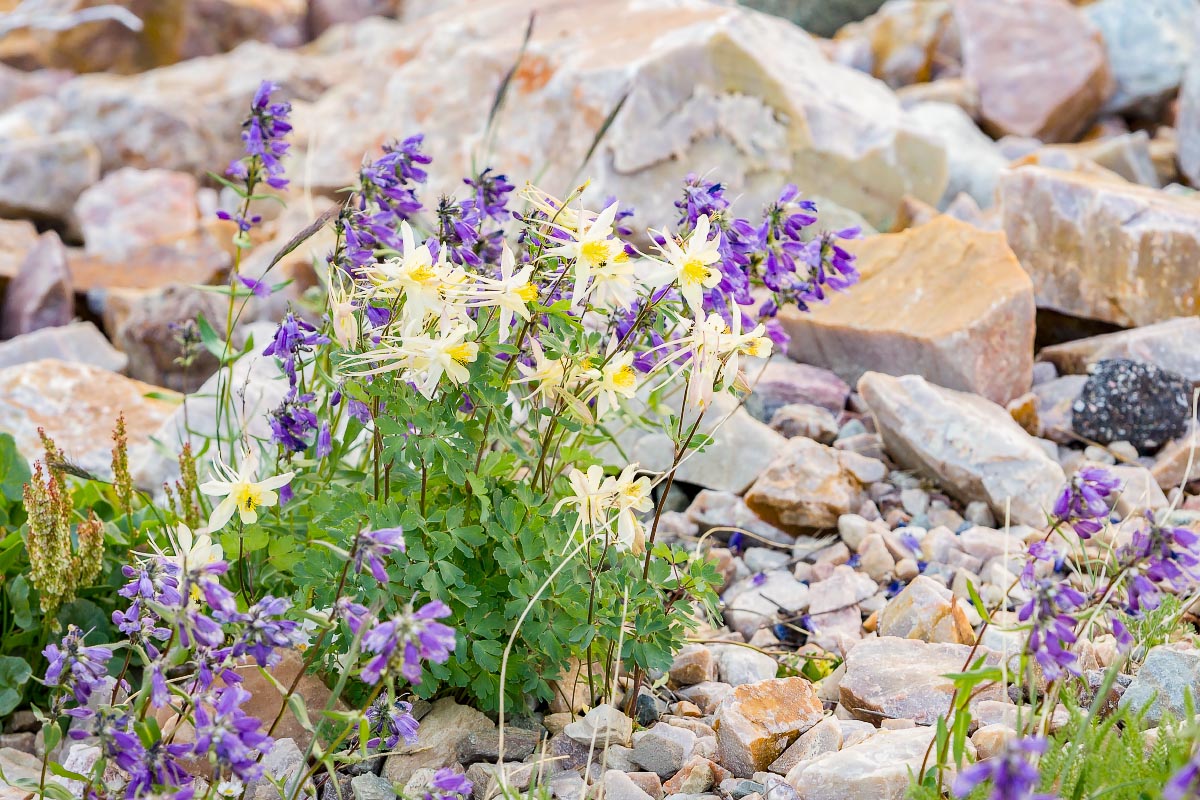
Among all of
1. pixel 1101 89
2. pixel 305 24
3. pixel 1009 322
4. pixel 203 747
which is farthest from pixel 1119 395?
pixel 305 24

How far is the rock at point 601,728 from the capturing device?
2168 mm

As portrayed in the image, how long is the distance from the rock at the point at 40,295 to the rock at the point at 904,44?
21.1 ft

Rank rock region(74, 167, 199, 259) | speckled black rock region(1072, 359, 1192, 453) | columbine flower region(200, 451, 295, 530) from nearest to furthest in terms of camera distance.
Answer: columbine flower region(200, 451, 295, 530), speckled black rock region(1072, 359, 1192, 453), rock region(74, 167, 199, 259)

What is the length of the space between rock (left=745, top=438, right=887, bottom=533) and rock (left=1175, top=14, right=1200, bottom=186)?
15.9 feet

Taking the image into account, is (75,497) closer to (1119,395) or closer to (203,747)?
(203,747)

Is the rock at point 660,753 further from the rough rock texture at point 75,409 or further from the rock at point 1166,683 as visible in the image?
the rough rock texture at point 75,409

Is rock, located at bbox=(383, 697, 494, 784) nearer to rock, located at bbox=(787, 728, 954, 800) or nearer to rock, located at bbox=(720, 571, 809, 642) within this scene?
rock, located at bbox=(787, 728, 954, 800)

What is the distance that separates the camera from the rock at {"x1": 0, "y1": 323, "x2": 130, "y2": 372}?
504 cm

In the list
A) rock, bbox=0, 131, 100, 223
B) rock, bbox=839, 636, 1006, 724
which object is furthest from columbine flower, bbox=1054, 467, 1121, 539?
rock, bbox=0, 131, 100, 223

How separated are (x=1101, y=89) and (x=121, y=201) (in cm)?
692

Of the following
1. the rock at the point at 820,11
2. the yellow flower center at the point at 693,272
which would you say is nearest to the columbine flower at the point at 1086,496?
the yellow flower center at the point at 693,272

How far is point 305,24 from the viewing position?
53.7 feet

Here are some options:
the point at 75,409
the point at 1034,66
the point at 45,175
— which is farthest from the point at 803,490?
the point at 45,175

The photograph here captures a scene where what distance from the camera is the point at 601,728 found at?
7.25ft
